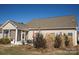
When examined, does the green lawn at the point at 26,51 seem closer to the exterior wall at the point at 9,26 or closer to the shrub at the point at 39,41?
the shrub at the point at 39,41

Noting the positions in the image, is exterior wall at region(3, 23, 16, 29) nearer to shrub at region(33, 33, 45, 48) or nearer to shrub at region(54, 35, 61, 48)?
shrub at region(33, 33, 45, 48)

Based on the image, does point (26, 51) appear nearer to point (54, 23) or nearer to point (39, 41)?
point (39, 41)

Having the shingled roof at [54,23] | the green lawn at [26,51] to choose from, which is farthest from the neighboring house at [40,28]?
the green lawn at [26,51]

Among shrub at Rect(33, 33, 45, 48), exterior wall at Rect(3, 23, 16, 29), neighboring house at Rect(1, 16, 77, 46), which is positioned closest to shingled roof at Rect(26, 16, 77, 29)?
neighboring house at Rect(1, 16, 77, 46)

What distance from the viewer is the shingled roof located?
8703mm

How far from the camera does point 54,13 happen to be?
874cm

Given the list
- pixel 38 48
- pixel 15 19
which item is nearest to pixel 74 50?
pixel 38 48

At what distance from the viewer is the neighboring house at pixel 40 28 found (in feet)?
28.5

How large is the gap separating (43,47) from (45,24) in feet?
1.35

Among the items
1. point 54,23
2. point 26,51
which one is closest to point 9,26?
point 26,51

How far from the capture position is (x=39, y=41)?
28.6 feet

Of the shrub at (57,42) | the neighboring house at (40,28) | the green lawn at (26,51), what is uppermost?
the neighboring house at (40,28)
